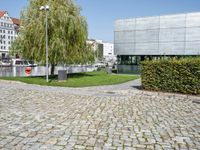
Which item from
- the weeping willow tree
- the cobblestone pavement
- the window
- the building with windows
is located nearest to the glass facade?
the window

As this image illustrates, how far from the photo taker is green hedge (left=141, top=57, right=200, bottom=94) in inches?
597

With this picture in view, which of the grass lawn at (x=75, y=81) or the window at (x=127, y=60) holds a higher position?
the window at (x=127, y=60)

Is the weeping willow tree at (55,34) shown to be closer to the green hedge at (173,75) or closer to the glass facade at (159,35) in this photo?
the green hedge at (173,75)

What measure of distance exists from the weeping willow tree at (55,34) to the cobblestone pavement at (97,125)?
13169 mm

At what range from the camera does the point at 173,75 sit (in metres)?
15.9

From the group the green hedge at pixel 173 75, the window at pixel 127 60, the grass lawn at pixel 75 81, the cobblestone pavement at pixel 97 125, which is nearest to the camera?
the cobblestone pavement at pixel 97 125

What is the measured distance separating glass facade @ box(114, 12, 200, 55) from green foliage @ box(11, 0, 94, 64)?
1218 cm

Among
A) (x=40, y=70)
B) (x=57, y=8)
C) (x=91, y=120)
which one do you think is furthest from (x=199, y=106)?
(x=40, y=70)

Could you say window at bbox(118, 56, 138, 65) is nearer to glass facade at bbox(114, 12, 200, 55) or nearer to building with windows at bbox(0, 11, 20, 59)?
glass facade at bbox(114, 12, 200, 55)

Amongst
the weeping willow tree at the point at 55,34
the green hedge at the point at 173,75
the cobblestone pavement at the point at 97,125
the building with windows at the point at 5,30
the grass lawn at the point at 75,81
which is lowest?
the cobblestone pavement at the point at 97,125

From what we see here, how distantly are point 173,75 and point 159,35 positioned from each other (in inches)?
865

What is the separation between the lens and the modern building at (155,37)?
34562mm

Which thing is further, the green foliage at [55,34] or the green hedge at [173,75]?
the green foliage at [55,34]

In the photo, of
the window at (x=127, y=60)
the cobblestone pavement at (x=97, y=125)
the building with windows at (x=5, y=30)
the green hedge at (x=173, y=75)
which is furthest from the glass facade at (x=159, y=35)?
the building with windows at (x=5, y=30)
